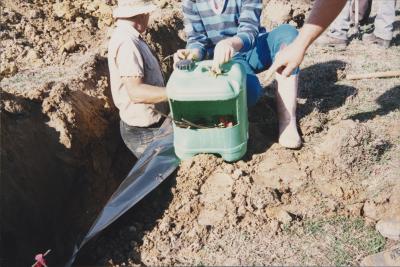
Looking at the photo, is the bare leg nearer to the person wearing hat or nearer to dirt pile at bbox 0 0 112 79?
the person wearing hat

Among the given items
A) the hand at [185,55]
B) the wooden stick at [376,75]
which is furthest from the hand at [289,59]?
the wooden stick at [376,75]

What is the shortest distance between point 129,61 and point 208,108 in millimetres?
669

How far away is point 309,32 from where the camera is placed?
2.18 metres

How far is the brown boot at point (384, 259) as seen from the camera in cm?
222

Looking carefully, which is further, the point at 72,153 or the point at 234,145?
the point at 72,153

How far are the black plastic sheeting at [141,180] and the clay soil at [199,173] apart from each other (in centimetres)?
6

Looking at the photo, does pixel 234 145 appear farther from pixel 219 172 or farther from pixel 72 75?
pixel 72 75

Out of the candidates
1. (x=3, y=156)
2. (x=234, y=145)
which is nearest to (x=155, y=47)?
(x=3, y=156)

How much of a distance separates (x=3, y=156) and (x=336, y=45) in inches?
161

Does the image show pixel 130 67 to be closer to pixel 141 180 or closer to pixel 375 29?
pixel 141 180

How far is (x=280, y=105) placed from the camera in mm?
3037

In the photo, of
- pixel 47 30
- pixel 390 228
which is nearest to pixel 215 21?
pixel 390 228

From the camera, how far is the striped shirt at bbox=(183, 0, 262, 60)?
3092 millimetres

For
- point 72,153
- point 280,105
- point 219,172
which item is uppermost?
point 280,105
